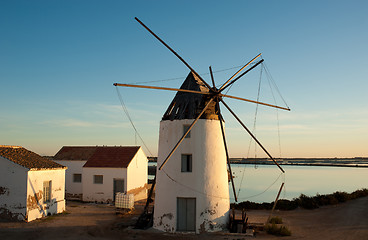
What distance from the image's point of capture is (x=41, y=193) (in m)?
19.5

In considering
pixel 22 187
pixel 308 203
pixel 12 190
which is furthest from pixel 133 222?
pixel 308 203

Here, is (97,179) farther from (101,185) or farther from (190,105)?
(190,105)

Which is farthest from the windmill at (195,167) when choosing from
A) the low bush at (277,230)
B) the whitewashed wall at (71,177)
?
the whitewashed wall at (71,177)

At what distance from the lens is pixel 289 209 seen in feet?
80.3

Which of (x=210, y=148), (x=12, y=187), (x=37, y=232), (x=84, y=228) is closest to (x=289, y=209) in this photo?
(x=210, y=148)

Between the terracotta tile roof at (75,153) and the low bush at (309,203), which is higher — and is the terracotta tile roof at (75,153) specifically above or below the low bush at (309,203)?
above

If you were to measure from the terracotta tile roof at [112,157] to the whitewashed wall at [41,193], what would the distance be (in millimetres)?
5732

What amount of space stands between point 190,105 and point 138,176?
1456 cm

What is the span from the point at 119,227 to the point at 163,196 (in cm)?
358

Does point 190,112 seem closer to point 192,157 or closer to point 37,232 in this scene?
point 192,157

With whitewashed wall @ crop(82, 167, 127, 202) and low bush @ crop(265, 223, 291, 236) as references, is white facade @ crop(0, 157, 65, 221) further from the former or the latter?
low bush @ crop(265, 223, 291, 236)

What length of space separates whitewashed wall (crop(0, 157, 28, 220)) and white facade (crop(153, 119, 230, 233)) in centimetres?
819

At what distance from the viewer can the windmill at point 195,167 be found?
15.8 meters

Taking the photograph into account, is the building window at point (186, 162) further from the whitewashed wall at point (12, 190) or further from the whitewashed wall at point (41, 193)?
the whitewashed wall at point (12, 190)
